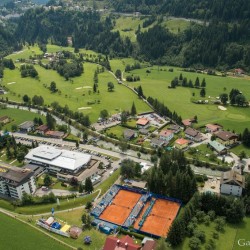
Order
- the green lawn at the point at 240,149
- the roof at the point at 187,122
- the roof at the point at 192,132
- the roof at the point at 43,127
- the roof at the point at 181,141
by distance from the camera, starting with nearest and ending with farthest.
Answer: the green lawn at the point at 240,149
the roof at the point at 181,141
the roof at the point at 192,132
the roof at the point at 43,127
the roof at the point at 187,122

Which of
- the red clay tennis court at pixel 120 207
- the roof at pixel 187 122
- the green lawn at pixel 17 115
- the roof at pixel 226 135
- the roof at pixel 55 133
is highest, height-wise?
the roof at pixel 226 135

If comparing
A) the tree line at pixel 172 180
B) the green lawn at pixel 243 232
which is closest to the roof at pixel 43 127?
the tree line at pixel 172 180

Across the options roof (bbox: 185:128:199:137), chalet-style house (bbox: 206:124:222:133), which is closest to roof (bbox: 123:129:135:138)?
roof (bbox: 185:128:199:137)

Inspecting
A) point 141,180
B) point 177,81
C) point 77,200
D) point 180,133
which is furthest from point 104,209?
point 177,81

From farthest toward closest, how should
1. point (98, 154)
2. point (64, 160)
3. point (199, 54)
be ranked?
point (199, 54), point (98, 154), point (64, 160)

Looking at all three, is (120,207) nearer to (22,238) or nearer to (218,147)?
(22,238)

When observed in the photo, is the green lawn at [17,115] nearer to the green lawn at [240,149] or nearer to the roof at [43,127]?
the roof at [43,127]

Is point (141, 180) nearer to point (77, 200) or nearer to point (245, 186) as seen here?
point (77, 200)
